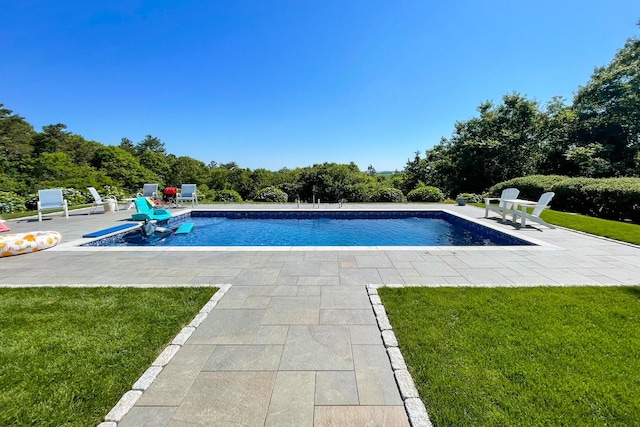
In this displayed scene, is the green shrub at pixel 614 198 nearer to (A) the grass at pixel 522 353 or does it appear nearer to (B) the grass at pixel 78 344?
(A) the grass at pixel 522 353

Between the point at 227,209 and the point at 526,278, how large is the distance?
10.4 m

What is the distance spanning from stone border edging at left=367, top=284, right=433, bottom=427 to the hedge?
10.6m

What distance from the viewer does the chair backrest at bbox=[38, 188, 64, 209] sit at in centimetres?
888

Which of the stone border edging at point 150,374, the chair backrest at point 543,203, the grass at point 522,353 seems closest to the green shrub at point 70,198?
the stone border edging at point 150,374

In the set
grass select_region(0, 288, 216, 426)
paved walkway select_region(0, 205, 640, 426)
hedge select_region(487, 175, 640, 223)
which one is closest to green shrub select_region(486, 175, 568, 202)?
hedge select_region(487, 175, 640, 223)

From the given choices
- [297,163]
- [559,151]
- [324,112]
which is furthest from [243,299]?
[297,163]

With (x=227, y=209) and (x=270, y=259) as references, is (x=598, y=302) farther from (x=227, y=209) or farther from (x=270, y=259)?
(x=227, y=209)

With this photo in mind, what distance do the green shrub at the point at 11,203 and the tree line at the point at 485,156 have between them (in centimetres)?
6

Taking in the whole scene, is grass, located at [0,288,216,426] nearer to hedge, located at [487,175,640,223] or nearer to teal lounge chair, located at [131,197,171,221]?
teal lounge chair, located at [131,197,171,221]

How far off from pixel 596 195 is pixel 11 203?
21.3 meters

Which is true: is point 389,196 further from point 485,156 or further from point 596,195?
point 485,156

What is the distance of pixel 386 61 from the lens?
571 inches

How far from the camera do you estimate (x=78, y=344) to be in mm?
2383

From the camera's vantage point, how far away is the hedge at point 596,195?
348 inches
